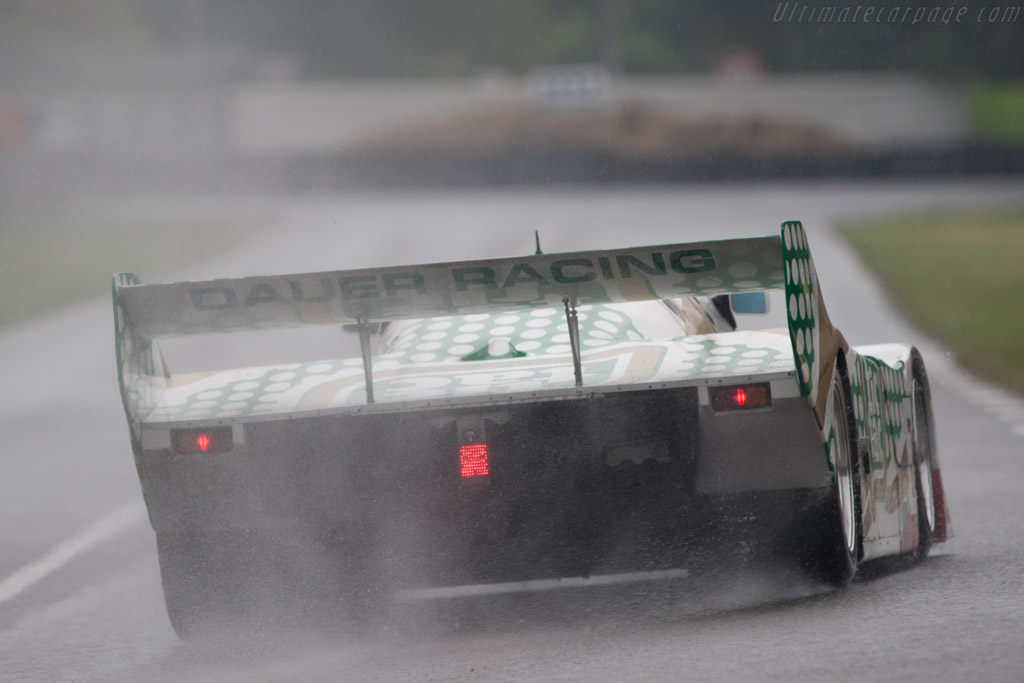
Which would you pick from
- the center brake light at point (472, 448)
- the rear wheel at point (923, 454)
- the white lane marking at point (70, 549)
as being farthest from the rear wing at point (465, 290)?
the white lane marking at point (70, 549)

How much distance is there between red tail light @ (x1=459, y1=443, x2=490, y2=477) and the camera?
17.6ft

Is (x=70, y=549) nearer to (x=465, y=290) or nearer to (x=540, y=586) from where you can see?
(x=540, y=586)

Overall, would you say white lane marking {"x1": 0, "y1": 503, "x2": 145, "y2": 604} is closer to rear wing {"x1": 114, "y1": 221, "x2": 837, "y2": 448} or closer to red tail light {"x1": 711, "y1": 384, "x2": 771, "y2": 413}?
rear wing {"x1": 114, "y1": 221, "x2": 837, "y2": 448}

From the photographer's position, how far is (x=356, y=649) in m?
5.37

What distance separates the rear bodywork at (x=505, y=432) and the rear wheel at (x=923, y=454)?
1341mm

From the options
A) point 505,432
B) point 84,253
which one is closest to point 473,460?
point 505,432

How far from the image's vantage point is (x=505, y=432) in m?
5.35

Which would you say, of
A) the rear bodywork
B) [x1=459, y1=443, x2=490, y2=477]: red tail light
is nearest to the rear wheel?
the rear bodywork

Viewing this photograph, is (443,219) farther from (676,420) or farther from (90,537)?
(676,420)

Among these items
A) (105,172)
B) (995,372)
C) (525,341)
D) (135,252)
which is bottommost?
(995,372)

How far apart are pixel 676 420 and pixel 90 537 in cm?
416

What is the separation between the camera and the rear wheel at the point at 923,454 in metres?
6.84

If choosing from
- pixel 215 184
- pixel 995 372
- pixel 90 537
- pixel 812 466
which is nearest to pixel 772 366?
pixel 812 466

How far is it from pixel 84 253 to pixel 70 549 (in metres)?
25.0
